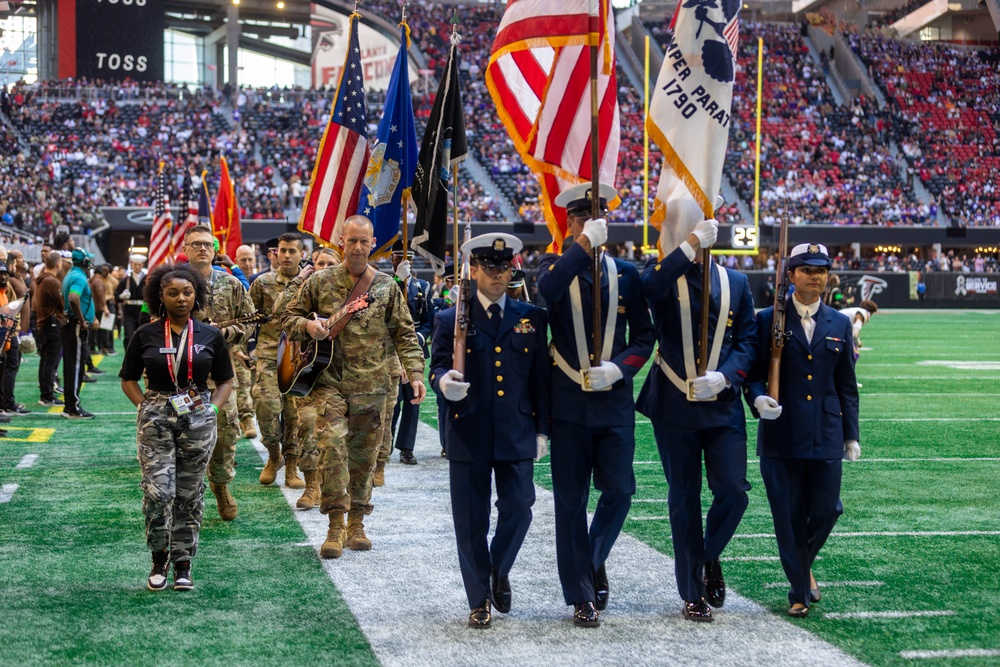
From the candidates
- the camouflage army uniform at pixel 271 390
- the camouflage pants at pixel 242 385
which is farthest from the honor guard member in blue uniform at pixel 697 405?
the camouflage pants at pixel 242 385

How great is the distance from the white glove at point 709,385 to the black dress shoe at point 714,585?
899 mm

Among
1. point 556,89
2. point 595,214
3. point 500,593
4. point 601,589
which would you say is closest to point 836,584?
point 601,589

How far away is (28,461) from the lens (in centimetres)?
1145

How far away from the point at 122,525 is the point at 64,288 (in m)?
7.32

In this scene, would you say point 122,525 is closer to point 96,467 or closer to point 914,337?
point 96,467

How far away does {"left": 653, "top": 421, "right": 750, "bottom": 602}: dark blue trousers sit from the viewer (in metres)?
6.02

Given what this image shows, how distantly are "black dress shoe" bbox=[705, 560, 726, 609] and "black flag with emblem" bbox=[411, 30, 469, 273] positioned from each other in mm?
4582

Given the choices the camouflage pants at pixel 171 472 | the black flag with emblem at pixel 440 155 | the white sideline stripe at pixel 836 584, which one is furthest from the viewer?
the black flag with emblem at pixel 440 155

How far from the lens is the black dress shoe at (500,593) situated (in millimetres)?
6098

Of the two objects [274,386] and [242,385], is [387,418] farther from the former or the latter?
[242,385]

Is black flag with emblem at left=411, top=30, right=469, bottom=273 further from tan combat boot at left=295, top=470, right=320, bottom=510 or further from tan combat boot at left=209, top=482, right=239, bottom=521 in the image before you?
tan combat boot at left=209, top=482, right=239, bottom=521

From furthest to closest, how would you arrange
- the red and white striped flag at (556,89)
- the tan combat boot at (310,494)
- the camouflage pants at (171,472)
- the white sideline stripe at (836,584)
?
1. the tan combat boot at (310,494)
2. the red and white striped flag at (556,89)
3. the white sideline stripe at (836,584)
4. the camouflage pants at (171,472)

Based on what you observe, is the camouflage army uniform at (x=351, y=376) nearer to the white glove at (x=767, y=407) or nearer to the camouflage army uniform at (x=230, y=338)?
the camouflage army uniform at (x=230, y=338)

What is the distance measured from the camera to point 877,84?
6234 cm
